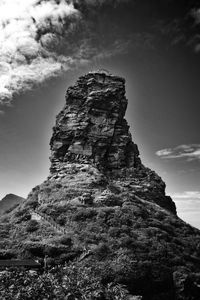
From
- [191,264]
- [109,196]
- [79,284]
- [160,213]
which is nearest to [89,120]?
[109,196]

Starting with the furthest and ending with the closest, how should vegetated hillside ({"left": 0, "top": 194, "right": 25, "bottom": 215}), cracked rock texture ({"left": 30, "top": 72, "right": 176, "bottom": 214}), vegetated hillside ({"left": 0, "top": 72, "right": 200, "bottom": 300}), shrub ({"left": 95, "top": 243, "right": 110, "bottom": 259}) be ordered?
vegetated hillside ({"left": 0, "top": 194, "right": 25, "bottom": 215}) → cracked rock texture ({"left": 30, "top": 72, "right": 176, "bottom": 214}) → shrub ({"left": 95, "top": 243, "right": 110, "bottom": 259}) → vegetated hillside ({"left": 0, "top": 72, "right": 200, "bottom": 300})

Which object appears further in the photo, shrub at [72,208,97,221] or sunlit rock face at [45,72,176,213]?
sunlit rock face at [45,72,176,213]

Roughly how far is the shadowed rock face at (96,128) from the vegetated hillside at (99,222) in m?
0.25

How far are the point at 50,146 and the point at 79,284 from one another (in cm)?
6569

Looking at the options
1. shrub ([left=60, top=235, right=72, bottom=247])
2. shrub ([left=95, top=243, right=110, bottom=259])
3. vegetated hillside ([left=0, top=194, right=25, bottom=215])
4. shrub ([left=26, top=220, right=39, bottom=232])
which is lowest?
shrub ([left=95, top=243, right=110, bottom=259])

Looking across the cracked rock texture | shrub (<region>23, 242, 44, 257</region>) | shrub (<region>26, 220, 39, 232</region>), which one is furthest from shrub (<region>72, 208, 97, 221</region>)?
shrub (<region>23, 242, 44, 257</region>)

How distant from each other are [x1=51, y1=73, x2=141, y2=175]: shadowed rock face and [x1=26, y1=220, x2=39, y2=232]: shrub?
21.7 metres

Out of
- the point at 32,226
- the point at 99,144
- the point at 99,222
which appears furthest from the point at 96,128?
the point at 32,226

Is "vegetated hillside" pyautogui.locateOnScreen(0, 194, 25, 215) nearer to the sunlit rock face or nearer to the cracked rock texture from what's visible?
the sunlit rock face

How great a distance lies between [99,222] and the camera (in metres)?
51.2

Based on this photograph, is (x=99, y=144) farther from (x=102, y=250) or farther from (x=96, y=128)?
(x=102, y=250)

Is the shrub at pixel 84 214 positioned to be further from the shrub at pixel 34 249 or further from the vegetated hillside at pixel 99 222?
the shrub at pixel 34 249

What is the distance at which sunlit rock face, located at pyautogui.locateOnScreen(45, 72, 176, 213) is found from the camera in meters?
69.8

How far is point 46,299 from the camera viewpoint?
14.1 metres
